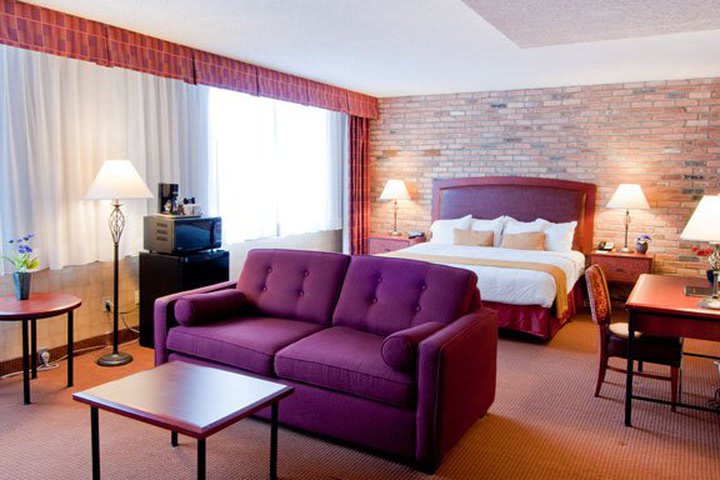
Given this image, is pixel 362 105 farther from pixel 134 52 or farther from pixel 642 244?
pixel 642 244

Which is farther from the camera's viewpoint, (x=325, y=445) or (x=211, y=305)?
(x=211, y=305)

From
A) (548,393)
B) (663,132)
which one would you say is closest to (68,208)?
(548,393)

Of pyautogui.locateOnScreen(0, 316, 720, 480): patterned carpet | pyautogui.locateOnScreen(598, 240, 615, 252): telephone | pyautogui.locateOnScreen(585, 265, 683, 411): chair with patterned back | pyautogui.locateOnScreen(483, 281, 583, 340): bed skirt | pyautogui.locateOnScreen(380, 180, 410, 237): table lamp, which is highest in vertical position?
pyautogui.locateOnScreen(380, 180, 410, 237): table lamp

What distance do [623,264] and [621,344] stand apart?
255cm

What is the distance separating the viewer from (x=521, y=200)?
21.9 feet

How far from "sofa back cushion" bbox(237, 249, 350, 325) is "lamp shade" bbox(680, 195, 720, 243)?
1976 mm

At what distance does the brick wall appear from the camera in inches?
231

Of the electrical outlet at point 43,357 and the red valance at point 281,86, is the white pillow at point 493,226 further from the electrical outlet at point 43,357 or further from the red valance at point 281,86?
the electrical outlet at point 43,357

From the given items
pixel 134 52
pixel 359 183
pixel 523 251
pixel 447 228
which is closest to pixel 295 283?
pixel 134 52

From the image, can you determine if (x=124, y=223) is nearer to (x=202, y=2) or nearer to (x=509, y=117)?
(x=202, y=2)

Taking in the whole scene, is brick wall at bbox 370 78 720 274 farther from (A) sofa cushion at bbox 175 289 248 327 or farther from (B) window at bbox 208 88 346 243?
(A) sofa cushion at bbox 175 289 248 327

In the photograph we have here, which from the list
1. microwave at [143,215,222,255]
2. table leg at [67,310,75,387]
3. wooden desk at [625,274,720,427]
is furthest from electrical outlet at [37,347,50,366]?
wooden desk at [625,274,720,427]

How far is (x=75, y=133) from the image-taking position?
4.18m

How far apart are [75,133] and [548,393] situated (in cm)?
373
